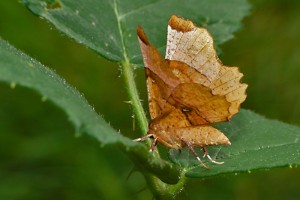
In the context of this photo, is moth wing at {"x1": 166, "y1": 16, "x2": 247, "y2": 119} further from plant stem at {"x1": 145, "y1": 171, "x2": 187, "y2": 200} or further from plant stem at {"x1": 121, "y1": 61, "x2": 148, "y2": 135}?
plant stem at {"x1": 145, "y1": 171, "x2": 187, "y2": 200}

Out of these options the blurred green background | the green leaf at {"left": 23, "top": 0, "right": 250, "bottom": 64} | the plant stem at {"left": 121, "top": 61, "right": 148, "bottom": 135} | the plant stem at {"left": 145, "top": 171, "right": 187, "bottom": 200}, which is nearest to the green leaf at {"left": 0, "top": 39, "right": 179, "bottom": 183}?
the plant stem at {"left": 145, "top": 171, "right": 187, "bottom": 200}

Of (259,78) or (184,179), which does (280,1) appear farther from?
(184,179)

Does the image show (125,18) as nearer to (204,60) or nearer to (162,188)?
(204,60)

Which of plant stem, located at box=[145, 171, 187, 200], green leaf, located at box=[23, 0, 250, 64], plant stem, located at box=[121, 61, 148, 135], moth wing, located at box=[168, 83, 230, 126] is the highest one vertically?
green leaf, located at box=[23, 0, 250, 64]

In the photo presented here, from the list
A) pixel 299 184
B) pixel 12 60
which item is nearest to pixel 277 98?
pixel 299 184

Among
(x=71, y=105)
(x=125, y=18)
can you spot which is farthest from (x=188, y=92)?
(x=125, y=18)

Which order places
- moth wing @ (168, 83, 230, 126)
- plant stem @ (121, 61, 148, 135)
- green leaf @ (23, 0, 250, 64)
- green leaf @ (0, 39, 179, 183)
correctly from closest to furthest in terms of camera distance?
green leaf @ (0, 39, 179, 183), moth wing @ (168, 83, 230, 126), plant stem @ (121, 61, 148, 135), green leaf @ (23, 0, 250, 64)

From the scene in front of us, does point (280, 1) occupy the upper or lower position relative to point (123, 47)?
upper

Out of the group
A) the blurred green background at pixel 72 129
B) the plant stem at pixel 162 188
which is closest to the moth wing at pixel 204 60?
the plant stem at pixel 162 188
